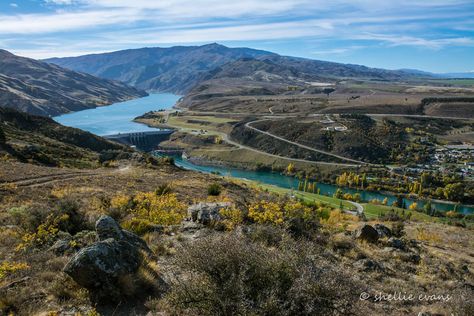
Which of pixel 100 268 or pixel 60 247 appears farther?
pixel 60 247

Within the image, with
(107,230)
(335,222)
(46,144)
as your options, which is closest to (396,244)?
(335,222)

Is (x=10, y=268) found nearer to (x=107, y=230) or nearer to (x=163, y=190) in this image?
(x=107, y=230)

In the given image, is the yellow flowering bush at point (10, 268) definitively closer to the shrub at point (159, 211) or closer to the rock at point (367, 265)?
the shrub at point (159, 211)

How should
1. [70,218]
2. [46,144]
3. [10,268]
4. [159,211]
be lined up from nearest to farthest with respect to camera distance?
1. [10,268]
2. [70,218]
3. [159,211]
4. [46,144]

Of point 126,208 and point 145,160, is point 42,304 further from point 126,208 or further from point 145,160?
point 145,160

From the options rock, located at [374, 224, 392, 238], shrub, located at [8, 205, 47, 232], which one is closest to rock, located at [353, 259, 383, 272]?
rock, located at [374, 224, 392, 238]

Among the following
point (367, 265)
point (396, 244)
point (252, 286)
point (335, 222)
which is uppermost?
point (252, 286)
